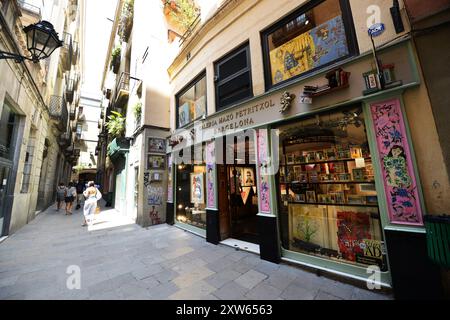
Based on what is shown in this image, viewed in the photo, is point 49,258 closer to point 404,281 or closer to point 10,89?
point 10,89

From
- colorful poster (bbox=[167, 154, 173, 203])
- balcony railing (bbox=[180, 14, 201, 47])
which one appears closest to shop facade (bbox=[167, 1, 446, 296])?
balcony railing (bbox=[180, 14, 201, 47])

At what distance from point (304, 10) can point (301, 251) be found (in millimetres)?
5667

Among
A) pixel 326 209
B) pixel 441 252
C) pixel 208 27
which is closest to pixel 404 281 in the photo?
pixel 441 252

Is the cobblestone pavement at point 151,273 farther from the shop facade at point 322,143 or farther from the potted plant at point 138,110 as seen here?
the potted plant at point 138,110

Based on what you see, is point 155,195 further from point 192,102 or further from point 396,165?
point 396,165

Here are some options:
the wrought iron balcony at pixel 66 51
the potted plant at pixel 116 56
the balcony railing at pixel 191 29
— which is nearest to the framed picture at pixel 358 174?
the balcony railing at pixel 191 29

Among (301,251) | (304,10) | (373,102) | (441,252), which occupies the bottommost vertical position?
(301,251)

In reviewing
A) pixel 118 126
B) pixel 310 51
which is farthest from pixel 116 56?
pixel 310 51

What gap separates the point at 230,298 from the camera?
9.80 ft

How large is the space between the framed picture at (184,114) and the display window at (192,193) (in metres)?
1.67

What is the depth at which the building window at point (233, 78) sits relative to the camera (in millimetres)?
5575

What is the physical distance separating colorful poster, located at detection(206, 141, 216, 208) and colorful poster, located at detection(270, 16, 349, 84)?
280cm

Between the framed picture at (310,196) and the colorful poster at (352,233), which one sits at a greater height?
the framed picture at (310,196)

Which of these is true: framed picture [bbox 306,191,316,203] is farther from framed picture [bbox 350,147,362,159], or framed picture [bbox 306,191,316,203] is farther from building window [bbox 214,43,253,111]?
building window [bbox 214,43,253,111]
